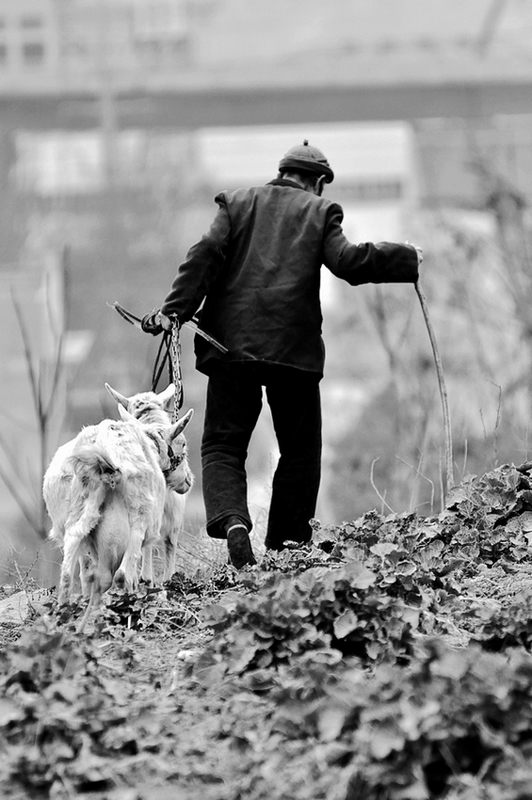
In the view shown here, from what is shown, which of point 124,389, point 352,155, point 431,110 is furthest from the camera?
point 431,110

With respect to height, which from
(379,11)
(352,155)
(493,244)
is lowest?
(493,244)

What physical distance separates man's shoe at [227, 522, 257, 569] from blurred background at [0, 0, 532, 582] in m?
1.12

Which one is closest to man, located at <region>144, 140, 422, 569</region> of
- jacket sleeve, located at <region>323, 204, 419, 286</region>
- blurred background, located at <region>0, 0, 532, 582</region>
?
jacket sleeve, located at <region>323, 204, 419, 286</region>

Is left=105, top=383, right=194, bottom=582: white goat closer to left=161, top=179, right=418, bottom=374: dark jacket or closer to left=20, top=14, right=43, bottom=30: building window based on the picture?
left=161, top=179, right=418, bottom=374: dark jacket

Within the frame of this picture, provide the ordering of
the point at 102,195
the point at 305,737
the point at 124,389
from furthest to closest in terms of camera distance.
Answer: the point at 102,195 → the point at 124,389 → the point at 305,737

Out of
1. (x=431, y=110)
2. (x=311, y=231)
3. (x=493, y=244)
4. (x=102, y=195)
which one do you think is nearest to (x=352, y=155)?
(x=431, y=110)

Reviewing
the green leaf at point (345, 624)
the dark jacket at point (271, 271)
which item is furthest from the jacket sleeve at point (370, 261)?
the green leaf at point (345, 624)

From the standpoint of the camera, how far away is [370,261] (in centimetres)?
575

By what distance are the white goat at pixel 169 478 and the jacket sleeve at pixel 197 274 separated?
0.40 meters

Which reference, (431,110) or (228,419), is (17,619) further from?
(431,110)

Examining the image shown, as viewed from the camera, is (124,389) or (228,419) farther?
(124,389)

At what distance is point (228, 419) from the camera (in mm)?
6027

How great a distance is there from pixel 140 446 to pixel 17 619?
2.79ft

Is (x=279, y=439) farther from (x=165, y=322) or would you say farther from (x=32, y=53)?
(x=32, y=53)
